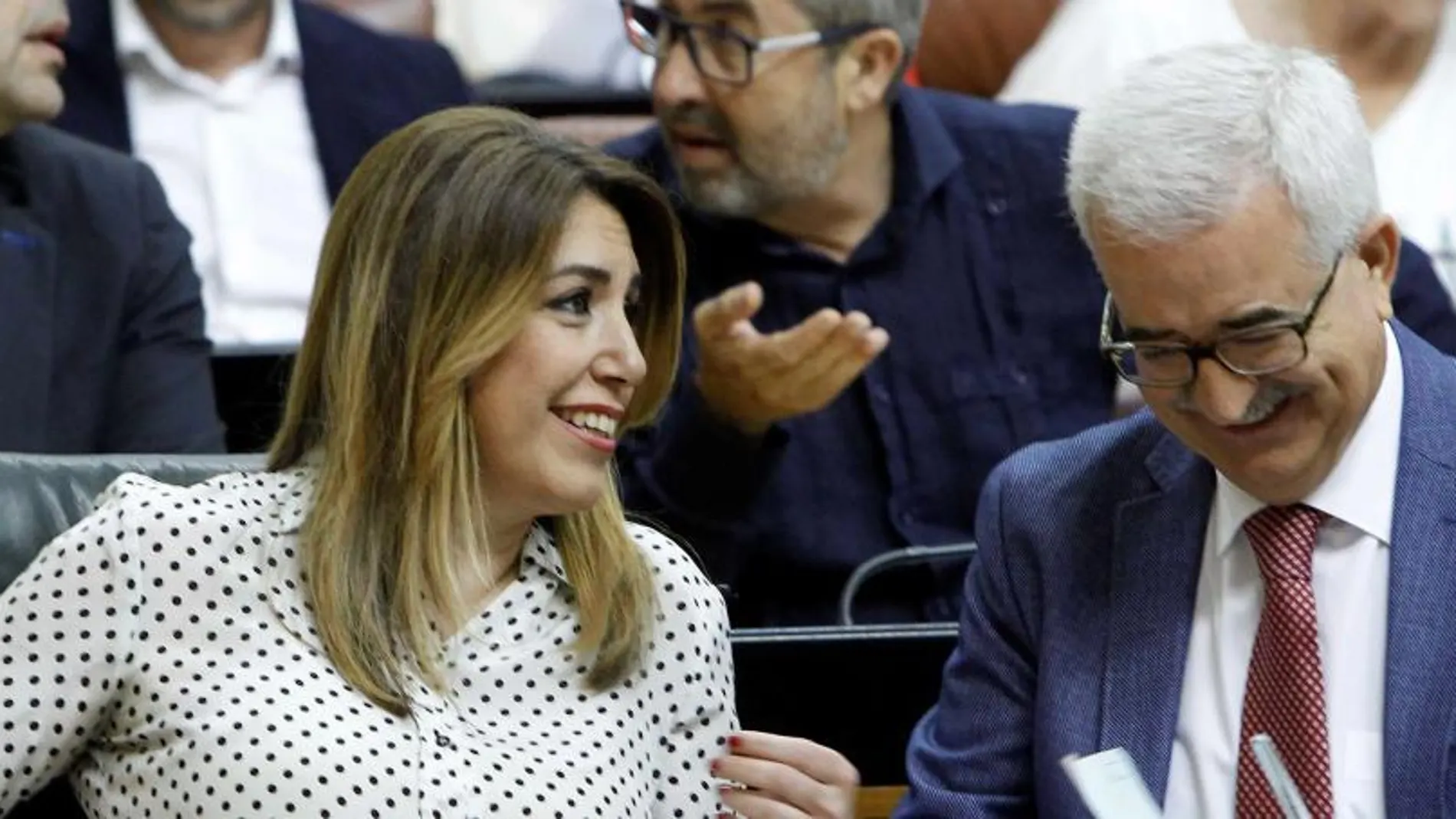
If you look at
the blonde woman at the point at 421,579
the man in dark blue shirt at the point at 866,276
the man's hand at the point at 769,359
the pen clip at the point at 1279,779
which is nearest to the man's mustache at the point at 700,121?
the man in dark blue shirt at the point at 866,276

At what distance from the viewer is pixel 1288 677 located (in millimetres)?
1815

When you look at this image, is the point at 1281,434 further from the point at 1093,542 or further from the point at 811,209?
the point at 811,209

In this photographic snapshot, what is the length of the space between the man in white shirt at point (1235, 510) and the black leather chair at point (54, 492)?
632mm

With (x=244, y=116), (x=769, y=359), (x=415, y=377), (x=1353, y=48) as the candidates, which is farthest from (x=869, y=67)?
(x=415, y=377)

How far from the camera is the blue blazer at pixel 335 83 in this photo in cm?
324

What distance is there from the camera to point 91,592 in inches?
73.1

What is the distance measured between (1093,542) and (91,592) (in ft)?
2.43

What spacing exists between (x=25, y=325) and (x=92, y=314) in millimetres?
94

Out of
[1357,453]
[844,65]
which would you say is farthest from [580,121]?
[1357,453]

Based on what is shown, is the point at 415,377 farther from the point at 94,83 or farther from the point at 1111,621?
the point at 94,83

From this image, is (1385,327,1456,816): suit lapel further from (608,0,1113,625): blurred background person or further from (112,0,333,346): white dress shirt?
(112,0,333,346): white dress shirt

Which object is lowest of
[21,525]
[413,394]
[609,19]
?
[609,19]

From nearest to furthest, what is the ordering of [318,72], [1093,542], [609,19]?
[1093,542], [318,72], [609,19]

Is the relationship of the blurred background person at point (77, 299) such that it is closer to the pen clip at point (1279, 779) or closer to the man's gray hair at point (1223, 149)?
the man's gray hair at point (1223, 149)
